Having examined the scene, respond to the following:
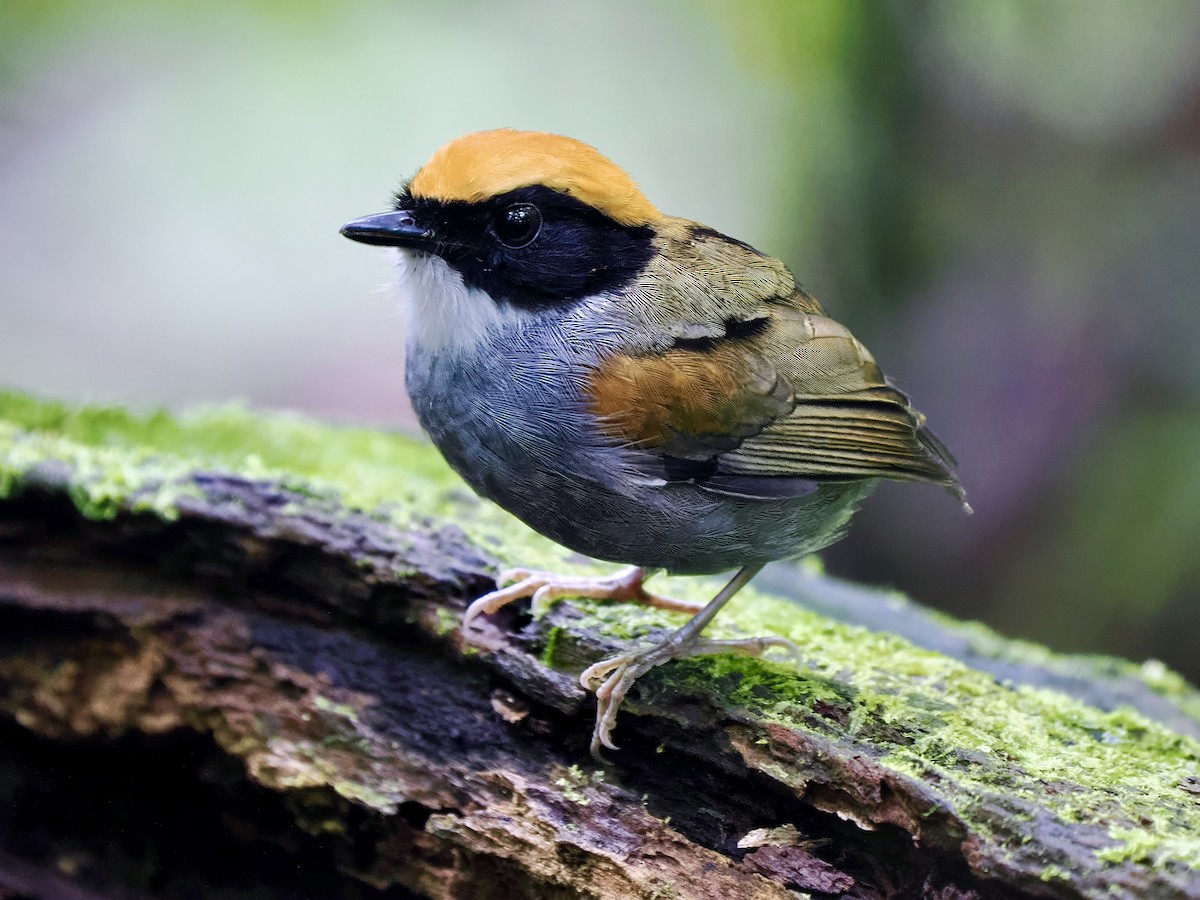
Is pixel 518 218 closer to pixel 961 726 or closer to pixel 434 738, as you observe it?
pixel 434 738

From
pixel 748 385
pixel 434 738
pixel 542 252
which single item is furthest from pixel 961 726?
pixel 542 252

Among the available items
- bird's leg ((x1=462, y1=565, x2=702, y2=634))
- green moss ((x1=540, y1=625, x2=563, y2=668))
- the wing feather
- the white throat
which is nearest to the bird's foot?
green moss ((x1=540, y1=625, x2=563, y2=668))

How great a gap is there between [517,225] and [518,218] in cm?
2

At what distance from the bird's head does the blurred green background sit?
9.32 ft

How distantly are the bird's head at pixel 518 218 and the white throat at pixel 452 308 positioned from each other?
2 centimetres

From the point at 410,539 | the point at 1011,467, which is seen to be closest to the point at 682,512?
the point at 410,539

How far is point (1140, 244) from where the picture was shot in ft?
18.7

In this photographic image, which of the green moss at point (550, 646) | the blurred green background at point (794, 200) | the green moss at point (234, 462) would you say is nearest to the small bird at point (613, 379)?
the green moss at point (550, 646)

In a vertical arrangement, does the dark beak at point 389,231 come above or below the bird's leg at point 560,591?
above

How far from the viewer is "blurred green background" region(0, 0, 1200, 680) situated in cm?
573

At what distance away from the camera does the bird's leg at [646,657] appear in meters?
2.65

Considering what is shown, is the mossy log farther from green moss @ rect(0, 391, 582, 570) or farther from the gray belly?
the gray belly

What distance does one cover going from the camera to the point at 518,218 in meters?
2.62

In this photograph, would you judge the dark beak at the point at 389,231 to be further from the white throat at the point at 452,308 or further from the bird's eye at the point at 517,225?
the bird's eye at the point at 517,225
